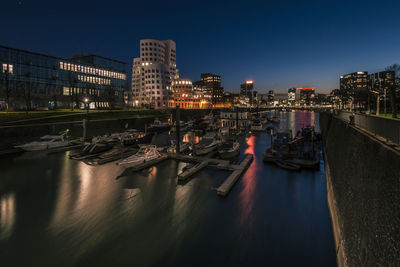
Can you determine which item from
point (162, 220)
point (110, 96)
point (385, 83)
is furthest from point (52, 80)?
point (385, 83)

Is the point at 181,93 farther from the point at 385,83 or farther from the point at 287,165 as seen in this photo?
the point at 287,165

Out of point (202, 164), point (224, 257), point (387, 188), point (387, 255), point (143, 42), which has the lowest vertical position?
point (224, 257)

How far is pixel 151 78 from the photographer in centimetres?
12825

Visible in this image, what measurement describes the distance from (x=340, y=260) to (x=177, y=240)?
339 inches

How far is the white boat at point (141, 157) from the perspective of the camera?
2369 centimetres

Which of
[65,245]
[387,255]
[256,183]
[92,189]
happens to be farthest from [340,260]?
[92,189]

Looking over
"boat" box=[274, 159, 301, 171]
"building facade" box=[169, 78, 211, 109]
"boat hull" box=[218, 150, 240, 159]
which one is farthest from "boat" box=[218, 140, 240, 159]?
"building facade" box=[169, 78, 211, 109]

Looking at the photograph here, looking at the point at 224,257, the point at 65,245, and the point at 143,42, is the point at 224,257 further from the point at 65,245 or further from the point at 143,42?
the point at 143,42

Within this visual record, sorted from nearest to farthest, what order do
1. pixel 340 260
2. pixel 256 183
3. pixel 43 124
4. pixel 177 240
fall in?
pixel 340 260 < pixel 177 240 < pixel 256 183 < pixel 43 124

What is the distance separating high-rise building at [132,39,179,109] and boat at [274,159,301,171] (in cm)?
10769

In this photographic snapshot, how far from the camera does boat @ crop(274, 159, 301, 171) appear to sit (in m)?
22.9

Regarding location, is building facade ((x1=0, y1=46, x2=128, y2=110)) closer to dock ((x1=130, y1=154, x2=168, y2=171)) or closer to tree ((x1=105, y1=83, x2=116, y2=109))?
tree ((x1=105, y1=83, x2=116, y2=109))

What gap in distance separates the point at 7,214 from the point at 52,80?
84931 mm

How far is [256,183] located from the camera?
2027 centimetres
